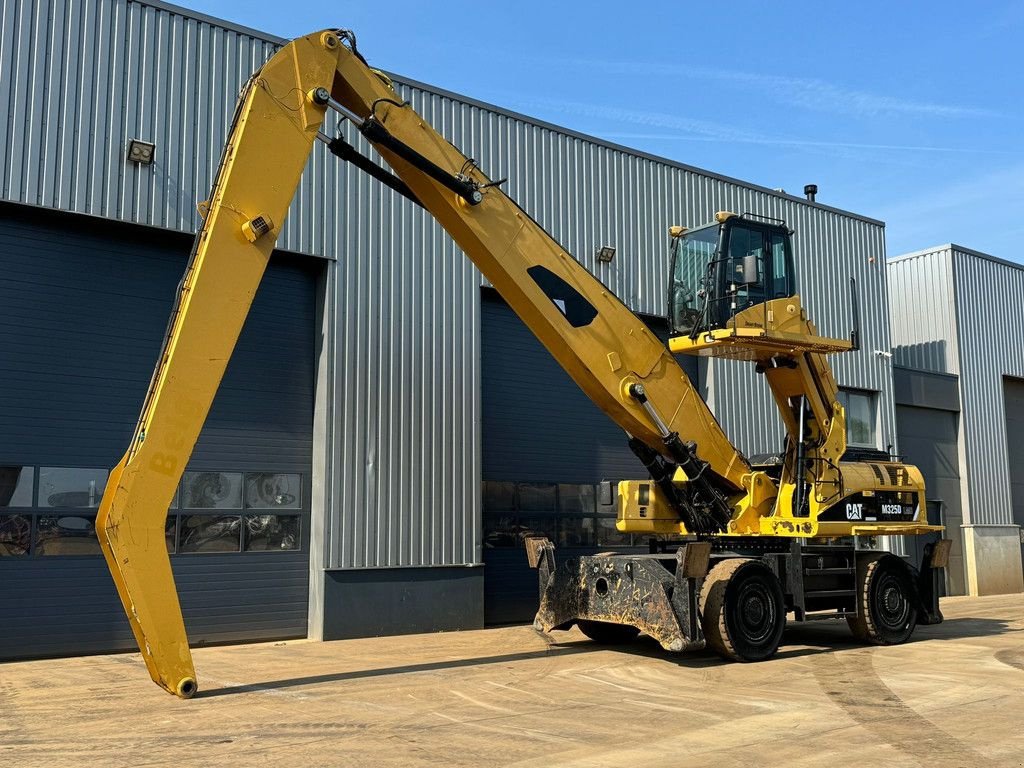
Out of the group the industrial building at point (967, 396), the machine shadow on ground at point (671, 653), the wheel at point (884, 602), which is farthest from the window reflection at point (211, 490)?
the industrial building at point (967, 396)

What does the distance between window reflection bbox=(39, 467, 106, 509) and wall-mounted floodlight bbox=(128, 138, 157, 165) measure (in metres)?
4.49

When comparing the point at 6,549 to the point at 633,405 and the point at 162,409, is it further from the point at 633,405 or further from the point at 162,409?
the point at 633,405

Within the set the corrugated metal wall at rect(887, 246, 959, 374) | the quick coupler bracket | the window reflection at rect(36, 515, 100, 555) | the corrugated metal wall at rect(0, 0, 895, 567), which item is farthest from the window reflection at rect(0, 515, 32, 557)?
the corrugated metal wall at rect(887, 246, 959, 374)

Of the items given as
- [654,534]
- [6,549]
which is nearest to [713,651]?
[654,534]

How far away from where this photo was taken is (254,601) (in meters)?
15.4

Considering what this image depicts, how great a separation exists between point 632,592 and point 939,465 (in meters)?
16.4

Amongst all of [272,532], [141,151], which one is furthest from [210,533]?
[141,151]

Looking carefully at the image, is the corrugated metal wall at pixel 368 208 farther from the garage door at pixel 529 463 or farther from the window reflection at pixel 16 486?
the window reflection at pixel 16 486

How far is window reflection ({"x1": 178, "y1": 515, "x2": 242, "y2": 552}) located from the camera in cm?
1486

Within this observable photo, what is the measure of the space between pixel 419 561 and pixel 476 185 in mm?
7000

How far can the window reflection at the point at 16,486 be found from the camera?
44.4 ft

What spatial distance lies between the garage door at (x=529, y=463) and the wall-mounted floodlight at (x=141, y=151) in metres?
6.33

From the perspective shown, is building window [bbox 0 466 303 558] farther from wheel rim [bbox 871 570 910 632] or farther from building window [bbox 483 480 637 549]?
wheel rim [bbox 871 570 910 632]

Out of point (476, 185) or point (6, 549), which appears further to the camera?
point (6, 549)
